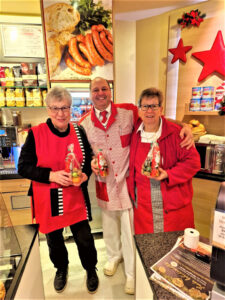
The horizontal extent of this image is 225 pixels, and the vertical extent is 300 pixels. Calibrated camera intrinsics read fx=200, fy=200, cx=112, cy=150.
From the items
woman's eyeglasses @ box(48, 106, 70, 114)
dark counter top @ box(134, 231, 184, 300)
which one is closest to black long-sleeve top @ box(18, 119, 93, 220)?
woman's eyeglasses @ box(48, 106, 70, 114)

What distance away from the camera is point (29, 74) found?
8.17ft

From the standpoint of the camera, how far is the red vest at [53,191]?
1.47 meters

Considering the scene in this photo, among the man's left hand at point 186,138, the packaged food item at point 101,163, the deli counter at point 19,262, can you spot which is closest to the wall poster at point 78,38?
the packaged food item at point 101,163

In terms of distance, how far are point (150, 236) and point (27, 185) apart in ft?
5.59

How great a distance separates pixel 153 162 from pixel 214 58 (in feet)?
5.42

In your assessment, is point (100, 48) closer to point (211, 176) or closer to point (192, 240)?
point (211, 176)

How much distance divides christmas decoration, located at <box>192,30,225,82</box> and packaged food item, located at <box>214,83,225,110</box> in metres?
0.14

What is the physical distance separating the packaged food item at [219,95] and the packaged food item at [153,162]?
4.30 feet

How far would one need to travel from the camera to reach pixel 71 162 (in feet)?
4.67

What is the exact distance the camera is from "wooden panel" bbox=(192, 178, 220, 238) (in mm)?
2104

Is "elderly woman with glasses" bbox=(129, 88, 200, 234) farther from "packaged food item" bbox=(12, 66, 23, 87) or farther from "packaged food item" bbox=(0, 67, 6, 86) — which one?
"packaged food item" bbox=(0, 67, 6, 86)

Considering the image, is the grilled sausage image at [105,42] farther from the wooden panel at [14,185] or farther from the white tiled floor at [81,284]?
the white tiled floor at [81,284]

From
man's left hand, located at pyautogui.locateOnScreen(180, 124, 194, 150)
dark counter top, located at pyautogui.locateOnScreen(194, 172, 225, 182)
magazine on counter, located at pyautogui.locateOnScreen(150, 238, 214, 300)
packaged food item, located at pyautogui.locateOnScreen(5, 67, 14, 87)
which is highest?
packaged food item, located at pyautogui.locateOnScreen(5, 67, 14, 87)

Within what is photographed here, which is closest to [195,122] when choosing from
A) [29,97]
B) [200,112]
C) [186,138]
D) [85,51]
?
[200,112]
